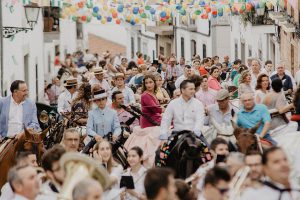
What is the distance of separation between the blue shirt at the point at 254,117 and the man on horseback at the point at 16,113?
10.7 feet

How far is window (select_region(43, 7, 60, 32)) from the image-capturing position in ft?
196

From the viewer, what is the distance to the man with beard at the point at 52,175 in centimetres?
1516

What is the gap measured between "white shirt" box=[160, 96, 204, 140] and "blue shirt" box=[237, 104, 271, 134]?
593 millimetres

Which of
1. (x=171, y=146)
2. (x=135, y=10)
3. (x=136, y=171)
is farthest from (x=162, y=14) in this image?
(x=136, y=171)

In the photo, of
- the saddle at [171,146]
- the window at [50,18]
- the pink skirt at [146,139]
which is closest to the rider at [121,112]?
the pink skirt at [146,139]

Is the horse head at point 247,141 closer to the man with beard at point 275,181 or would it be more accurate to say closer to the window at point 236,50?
the man with beard at point 275,181

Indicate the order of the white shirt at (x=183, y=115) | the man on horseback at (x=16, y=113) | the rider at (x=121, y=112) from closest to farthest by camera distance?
the white shirt at (x=183, y=115)
the man on horseback at (x=16, y=113)
the rider at (x=121, y=112)

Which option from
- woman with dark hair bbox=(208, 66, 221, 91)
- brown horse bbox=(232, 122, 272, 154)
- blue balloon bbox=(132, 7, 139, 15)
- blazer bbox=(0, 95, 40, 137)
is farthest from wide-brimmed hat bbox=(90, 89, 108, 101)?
blue balloon bbox=(132, 7, 139, 15)

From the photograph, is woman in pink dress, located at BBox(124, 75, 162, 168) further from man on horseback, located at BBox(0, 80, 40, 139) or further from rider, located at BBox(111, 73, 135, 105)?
rider, located at BBox(111, 73, 135, 105)

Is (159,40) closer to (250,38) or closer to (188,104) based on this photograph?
(250,38)

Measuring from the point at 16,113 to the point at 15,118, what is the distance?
84mm

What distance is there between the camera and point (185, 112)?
2114 centimetres

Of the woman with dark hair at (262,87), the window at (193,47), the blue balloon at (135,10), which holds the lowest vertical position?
the window at (193,47)

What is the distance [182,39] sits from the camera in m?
60.3
